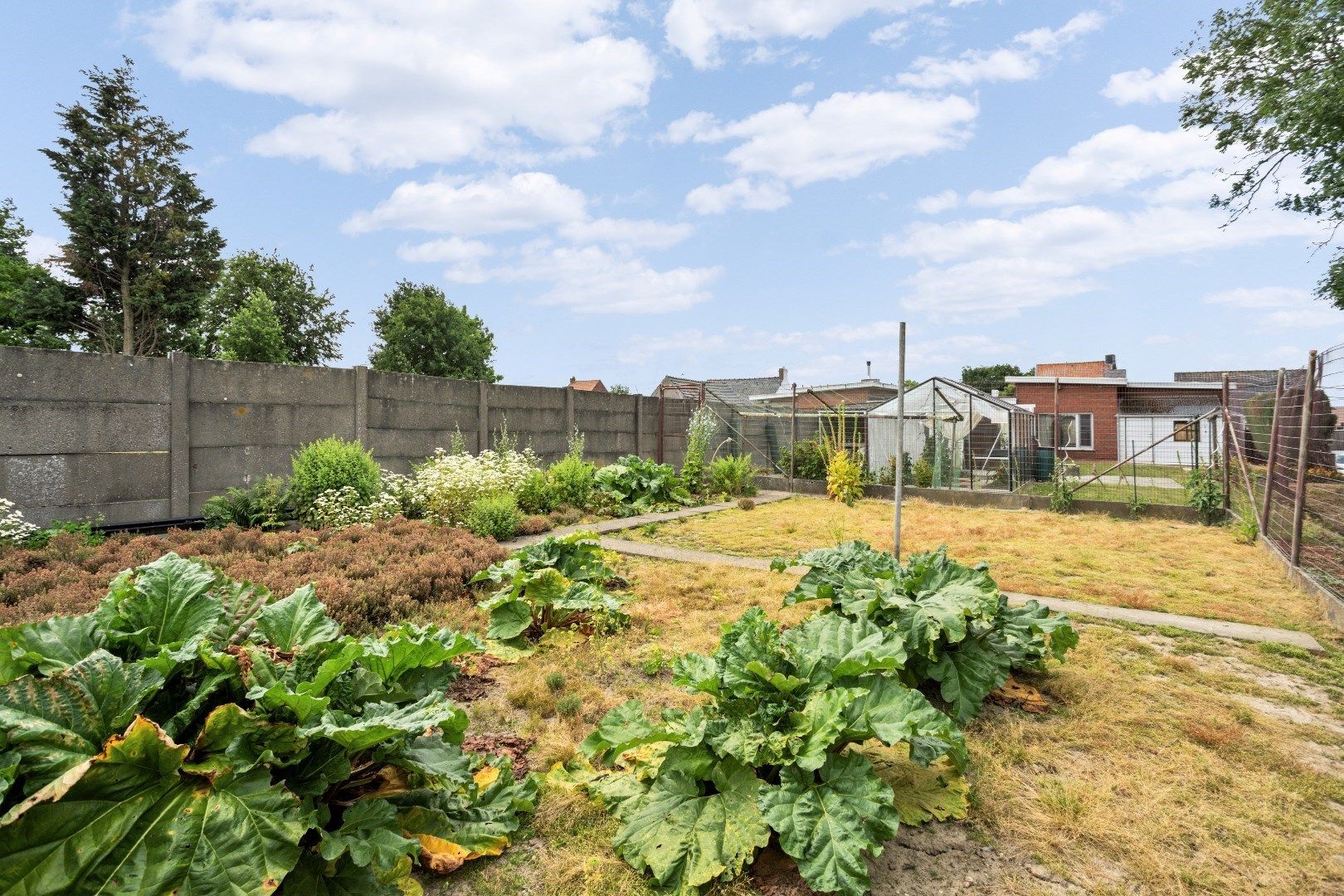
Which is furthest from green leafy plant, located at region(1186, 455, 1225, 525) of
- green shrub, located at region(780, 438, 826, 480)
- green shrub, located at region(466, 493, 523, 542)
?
green shrub, located at region(466, 493, 523, 542)

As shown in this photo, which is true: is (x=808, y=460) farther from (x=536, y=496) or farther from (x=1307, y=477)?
(x=1307, y=477)

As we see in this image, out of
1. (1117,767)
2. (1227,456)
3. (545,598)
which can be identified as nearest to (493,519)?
(545,598)

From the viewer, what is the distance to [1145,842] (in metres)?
2.16

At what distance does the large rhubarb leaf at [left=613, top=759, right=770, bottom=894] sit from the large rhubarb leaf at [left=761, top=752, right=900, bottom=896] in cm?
10

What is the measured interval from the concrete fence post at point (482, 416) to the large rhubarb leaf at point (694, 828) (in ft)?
28.6

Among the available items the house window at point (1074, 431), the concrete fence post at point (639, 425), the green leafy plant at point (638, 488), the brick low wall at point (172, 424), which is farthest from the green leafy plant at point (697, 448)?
the house window at point (1074, 431)

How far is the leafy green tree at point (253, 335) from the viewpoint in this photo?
25.9 metres

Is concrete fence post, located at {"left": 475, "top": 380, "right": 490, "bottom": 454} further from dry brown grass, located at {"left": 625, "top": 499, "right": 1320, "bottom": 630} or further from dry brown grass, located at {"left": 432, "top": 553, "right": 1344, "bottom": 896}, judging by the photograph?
dry brown grass, located at {"left": 432, "top": 553, "right": 1344, "bottom": 896}

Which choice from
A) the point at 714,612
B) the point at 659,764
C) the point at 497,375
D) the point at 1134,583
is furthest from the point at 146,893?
the point at 497,375

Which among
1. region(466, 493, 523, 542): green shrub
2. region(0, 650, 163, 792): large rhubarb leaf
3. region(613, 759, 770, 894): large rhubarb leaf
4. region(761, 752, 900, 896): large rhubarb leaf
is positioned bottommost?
region(613, 759, 770, 894): large rhubarb leaf

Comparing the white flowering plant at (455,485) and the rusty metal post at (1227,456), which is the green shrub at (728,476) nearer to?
the white flowering plant at (455,485)

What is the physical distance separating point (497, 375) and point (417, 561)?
119 ft

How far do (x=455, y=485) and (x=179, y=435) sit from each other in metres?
2.92

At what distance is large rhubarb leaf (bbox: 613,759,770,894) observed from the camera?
1.91 metres
